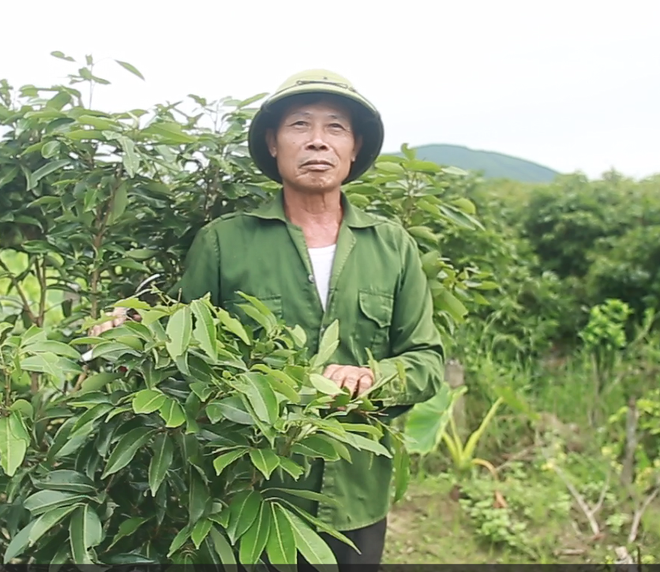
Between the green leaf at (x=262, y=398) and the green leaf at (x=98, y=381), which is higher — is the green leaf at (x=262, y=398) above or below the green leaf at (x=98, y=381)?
above

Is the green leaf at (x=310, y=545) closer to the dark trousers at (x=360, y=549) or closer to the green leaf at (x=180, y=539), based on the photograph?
the green leaf at (x=180, y=539)

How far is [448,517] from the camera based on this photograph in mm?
3014

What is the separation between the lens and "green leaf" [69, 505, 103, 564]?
112cm

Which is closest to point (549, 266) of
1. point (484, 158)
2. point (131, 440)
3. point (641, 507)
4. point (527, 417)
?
point (484, 158)

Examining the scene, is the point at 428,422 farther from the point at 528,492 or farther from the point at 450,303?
the point at 450,303

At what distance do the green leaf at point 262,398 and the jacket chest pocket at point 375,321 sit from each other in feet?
1.73

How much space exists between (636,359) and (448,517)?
1.51 m

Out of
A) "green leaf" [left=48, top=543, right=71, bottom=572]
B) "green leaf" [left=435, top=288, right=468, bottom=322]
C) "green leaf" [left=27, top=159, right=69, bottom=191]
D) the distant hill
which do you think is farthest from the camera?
the distant hill

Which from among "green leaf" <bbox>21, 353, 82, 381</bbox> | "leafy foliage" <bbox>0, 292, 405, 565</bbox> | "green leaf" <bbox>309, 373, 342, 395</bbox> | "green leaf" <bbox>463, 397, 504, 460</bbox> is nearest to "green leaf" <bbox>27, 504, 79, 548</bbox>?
"leafy foliage" <bbox>0, 292, 405, 565</bbox>

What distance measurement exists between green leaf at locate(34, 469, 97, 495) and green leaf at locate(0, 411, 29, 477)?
0.14m

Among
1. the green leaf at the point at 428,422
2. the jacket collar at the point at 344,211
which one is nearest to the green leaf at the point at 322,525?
the jacket collar at the point at 344,211

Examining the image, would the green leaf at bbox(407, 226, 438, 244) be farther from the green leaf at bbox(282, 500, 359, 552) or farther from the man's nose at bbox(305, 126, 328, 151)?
the green leaf at bbox(282, 500, 359, 552)

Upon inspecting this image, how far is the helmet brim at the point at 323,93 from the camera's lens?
1477mm

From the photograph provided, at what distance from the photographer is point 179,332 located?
104 cm
